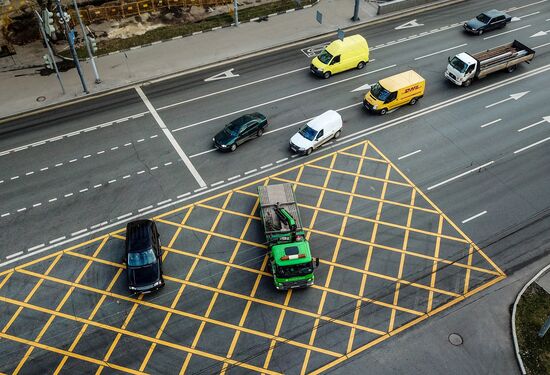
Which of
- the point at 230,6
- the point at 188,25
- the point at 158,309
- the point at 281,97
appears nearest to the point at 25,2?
the point at 188,25

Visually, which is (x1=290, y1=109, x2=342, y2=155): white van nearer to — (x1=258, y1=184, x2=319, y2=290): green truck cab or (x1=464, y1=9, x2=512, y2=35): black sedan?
(x1=258, y1=184, x2=319, y2=290): green truck cab

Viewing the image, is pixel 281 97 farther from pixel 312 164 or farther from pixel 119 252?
pixel 119 252

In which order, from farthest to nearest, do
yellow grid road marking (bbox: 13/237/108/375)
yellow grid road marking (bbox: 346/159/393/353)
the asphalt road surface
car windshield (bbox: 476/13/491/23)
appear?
car windshield (bbox: 476/13/491/23)
the asphalt road surface
yellow grid road marking (bbox: 346/159/393/353)
yellow grid road marking (bbox: 13/237/108/375)

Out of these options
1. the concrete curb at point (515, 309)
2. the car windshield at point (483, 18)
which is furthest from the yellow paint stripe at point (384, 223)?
the car windshield at point (483, 18)

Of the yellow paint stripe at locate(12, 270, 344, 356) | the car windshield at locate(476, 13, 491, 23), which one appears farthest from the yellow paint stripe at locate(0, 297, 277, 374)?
the car windshield at locate(476, 13, 491, 23)

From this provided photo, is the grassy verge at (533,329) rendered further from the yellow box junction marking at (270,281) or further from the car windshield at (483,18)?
the car windshield at (483,18)

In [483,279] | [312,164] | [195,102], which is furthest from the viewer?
[195,102]
